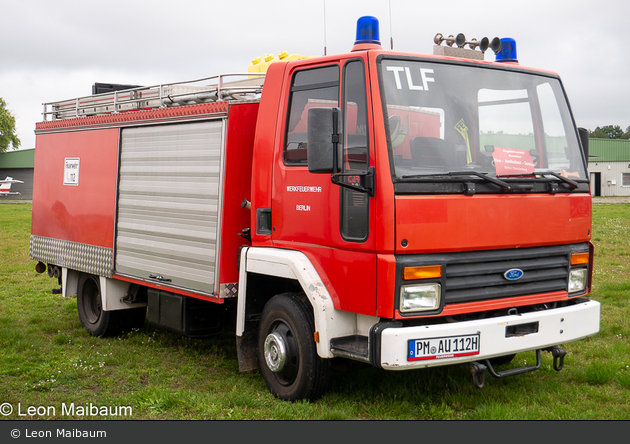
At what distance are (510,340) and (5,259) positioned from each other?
529 inches

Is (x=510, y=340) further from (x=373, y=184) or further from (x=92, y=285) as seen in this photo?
(x=92, y=285)

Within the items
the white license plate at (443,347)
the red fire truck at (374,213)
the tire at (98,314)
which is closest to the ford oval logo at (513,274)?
the red fire truck at (374,213)

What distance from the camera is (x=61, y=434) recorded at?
4641 millimetres

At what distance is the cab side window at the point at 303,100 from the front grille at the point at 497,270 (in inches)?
51.8

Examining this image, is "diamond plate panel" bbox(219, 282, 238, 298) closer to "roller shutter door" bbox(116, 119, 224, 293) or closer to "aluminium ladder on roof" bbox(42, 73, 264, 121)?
"roller shutter door" bbox(116, 119, 224, 293)

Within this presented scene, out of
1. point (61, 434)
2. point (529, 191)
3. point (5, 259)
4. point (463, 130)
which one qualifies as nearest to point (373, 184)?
point (463, 130)

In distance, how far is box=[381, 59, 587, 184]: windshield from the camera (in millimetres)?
4551

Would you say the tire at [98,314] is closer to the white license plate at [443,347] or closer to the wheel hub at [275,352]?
the wheel hub at [275,352]

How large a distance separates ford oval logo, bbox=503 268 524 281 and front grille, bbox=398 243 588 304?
0.02 m

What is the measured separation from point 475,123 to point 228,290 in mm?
2546

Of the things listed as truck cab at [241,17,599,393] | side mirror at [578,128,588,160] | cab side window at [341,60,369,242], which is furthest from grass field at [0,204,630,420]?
side mirror at [578,128,588,160]

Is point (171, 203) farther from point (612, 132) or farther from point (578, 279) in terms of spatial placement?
point (612, 132)

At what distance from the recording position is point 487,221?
4.63 metres

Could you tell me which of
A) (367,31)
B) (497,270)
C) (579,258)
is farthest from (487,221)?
(367,31)
